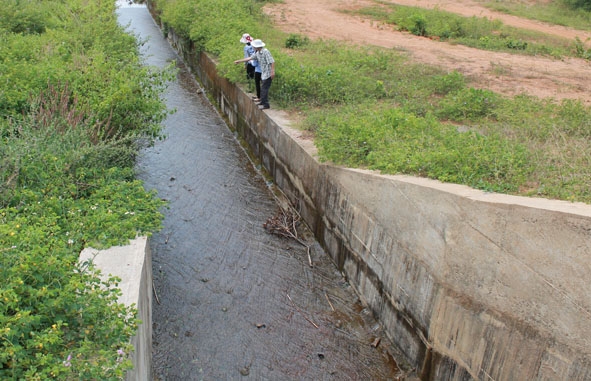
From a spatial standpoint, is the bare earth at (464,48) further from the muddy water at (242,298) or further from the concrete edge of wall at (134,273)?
the concrete edge of wall at (134,273)

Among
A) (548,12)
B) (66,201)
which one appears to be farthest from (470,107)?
(548,12)

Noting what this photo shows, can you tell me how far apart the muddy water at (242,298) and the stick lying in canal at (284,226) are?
0.11 metres

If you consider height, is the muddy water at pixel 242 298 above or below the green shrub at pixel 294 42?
below

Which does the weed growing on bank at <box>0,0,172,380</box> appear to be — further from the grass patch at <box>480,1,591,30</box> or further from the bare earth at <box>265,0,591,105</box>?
the grass patch at <box>480,1,591,30</box>

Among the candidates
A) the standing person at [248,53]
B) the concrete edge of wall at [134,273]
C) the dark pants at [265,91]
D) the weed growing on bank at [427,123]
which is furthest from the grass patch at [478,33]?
the concrete edge of wall at [134,273]

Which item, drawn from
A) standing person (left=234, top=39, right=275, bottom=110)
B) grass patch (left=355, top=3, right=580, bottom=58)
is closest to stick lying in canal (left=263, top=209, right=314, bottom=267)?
standing person (left=234, top=39, right=275, bottom=110)

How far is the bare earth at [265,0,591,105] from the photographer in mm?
12398

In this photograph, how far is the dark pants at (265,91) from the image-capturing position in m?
11.5

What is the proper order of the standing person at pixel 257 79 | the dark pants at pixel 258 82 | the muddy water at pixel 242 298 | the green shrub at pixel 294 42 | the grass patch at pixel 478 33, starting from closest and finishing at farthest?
the muddy water at pixel 242 298 < the standing person at pixel 257 79 < the dark pants at pixel 258 82 < the grass patch at pixel 478 33 < the green shrub at pixel 294 42

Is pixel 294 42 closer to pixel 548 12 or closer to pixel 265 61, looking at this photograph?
pixel 265 61

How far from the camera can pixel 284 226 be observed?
9.53m

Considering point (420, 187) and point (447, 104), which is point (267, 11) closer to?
point (447, 104)

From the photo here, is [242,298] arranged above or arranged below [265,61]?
below

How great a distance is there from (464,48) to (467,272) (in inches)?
490
